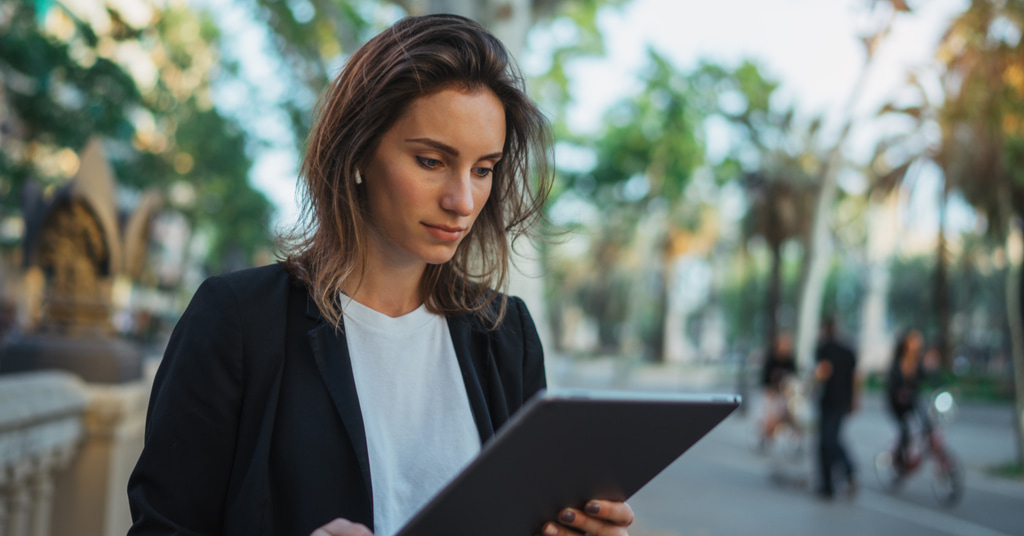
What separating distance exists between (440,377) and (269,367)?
38cm

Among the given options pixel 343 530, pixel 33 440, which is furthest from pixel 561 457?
pixel 33 440

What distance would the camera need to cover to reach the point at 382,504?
1627 mm

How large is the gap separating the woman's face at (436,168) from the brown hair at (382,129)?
0.03 metres

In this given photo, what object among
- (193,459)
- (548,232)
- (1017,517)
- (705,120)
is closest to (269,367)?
(193,459)

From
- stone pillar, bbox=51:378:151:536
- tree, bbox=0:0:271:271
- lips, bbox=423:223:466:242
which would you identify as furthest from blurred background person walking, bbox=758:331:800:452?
lips, bbox=423:223:466:242

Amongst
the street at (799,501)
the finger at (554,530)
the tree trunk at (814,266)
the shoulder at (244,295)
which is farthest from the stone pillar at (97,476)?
the tree trunk at (814,266)

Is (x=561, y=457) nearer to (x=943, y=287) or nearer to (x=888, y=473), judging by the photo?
(x=888, y=473)

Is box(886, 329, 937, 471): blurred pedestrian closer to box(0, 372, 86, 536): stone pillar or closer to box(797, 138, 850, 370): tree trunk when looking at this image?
box(797, 138, 850, 370): tree trunk

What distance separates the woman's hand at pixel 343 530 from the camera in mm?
1336

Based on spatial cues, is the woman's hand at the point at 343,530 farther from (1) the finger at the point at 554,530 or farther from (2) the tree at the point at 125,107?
(2) the tree at the point at 125,107

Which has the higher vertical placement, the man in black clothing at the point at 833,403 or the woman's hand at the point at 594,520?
the woman's hand at the point at 594,520

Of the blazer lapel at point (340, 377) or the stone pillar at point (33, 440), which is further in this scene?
the stone pillar at point (33, 440)

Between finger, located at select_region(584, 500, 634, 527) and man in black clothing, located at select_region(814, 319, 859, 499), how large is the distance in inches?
380

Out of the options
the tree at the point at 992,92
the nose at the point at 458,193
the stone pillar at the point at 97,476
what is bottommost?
the stone pillar at the point at 97,476
